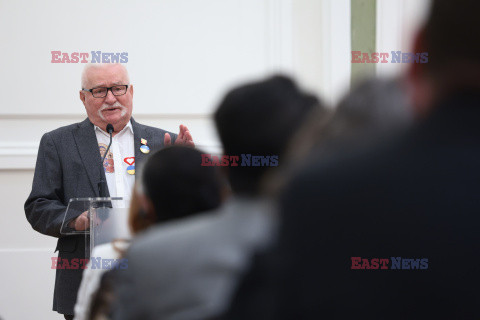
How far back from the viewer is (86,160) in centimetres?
342

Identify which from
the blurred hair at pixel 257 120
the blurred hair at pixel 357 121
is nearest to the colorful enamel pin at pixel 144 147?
the blurred hair at pixel 257 120

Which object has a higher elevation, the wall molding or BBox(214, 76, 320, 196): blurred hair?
BBox(214, 76, 320, 196): blurred hair

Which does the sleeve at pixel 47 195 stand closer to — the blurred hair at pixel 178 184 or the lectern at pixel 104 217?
the lectern at pixel 104 217

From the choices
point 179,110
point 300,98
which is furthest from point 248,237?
point 179,110

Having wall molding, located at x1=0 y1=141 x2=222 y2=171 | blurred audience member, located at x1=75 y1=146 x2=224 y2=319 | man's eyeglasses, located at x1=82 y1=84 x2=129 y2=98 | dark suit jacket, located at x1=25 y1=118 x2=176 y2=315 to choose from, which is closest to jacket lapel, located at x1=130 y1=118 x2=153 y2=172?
dark suit jacket, located at x1=25 y1=118 x2=176 y2=315

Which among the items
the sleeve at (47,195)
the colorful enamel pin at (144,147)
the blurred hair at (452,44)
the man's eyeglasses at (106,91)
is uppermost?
the blurred hair at (452,44)

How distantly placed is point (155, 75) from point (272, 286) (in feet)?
15.9

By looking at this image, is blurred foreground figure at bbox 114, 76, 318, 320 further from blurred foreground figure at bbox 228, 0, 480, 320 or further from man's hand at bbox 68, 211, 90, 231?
man's hand at bbox 68, 211, 90, 231

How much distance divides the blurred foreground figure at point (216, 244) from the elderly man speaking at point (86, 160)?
1583 millimetres

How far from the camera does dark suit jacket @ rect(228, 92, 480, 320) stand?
897mm

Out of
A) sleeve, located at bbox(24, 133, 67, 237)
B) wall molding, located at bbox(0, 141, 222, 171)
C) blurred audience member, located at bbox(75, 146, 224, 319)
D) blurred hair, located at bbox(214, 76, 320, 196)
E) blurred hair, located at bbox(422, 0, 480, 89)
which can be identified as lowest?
wall molding, located at bbox(0, 141, 222, 171)

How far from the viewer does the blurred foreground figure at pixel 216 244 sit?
1.34 metres

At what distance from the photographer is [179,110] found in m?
5.63

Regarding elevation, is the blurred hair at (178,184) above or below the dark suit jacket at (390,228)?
below
